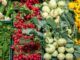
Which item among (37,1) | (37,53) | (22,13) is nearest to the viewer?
(37,53)

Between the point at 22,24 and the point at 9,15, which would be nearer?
the point at 22,24

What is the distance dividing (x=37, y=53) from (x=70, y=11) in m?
0.70

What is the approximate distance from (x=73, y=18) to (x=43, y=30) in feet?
1.50

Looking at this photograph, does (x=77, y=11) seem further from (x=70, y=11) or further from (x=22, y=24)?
(x=22, y=24)

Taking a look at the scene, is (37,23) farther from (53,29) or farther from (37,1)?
(37,1)

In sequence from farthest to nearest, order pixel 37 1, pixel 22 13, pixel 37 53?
1. pixel 37 1
2. pixel 22 13
3. pixel 37 53

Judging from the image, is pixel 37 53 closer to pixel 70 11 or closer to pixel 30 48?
pixel 30 48

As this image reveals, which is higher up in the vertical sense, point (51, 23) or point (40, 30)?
point (51, 23)

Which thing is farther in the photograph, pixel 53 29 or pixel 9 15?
pixel 9 15

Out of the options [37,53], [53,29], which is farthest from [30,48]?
[53,29]

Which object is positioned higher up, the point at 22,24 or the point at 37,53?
the point at 22,24

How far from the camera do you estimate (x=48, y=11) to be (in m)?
3.93

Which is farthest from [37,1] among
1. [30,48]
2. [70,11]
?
[30,48]

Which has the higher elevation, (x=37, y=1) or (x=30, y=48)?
(x=37, y=1)
